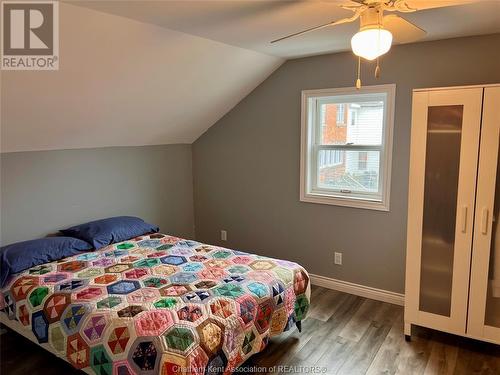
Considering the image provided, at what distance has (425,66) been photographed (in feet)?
9.91

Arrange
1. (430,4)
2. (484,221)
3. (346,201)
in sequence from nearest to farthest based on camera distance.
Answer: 1. (430,4)
2. (484,221)
3. (346,201)

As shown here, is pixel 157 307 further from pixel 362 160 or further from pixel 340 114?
pixel 340 114

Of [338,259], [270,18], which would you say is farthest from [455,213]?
[270,18]

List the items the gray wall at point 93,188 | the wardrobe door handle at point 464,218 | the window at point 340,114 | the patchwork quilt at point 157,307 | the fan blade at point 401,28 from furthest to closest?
the window at point 340,114 → the gray wall at point 93,188 → the wardrobe door handle at point 464,218 → the patchwork quilt at point 157,307 → the fan blade at point 401,28

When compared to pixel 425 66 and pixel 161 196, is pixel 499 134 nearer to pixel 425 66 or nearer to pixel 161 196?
pixel 425 66

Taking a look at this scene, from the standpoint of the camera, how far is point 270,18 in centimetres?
236

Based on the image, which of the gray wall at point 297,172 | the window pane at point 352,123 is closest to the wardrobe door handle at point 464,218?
the gray wall at point 297,172

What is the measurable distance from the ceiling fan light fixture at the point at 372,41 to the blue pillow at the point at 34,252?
8.39ft

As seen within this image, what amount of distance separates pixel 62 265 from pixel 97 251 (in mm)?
355

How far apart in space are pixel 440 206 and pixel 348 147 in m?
1.13

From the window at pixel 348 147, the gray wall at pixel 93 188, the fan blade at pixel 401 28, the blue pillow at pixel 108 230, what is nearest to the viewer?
the fan blade at pixel 401 28

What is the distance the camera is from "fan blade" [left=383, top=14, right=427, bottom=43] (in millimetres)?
1746

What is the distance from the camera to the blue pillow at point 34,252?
261 centimetres

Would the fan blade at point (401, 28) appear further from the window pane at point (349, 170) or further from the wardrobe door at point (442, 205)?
the window pane at point (349, 170)
